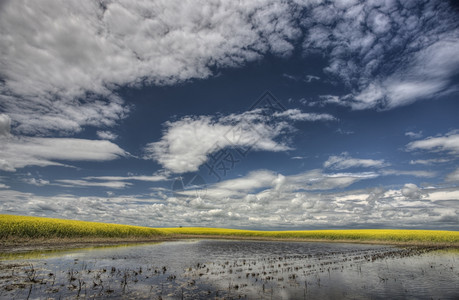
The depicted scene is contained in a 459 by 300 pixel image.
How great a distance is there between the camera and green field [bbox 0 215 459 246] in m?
34.0

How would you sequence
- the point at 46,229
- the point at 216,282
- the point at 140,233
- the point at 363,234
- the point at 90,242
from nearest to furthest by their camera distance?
the point at 216,282
the point at 46,229
the point at 90,242
the point at 140,233
the point at 363,234

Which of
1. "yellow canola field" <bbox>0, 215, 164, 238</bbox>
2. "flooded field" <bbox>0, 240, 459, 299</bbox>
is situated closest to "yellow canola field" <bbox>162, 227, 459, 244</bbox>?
"flooded field" <bbox>0, 240, 459, 299</bbox>

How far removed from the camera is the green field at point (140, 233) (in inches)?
1337

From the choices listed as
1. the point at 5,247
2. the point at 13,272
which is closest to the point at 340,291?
the point at 13,272

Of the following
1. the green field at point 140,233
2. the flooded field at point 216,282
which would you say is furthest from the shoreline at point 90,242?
the flooded field at point 216,282

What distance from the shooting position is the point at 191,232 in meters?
86.6

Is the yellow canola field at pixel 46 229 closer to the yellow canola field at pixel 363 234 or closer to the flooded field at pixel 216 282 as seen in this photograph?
the flooded field at pixel 216 282

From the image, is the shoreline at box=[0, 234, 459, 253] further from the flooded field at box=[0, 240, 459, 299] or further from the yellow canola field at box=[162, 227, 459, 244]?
the flooded field at box=[0, 240, 459, 299]

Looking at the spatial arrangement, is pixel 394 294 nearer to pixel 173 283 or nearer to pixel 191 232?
pixel 173 283

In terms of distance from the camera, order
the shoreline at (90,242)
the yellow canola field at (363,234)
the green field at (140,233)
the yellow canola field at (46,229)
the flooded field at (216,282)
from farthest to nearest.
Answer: the yellow canola field at (363,234) → the green field at (140,233) → the yellow canola field at (46,229) → the shoreline at (90,242) → the flooded field at (216,282)

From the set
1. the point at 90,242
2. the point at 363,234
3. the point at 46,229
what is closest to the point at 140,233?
the point at 90,242

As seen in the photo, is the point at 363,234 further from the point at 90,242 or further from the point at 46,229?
the point at 46,229

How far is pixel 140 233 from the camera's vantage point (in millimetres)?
58031

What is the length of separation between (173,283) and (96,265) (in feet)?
33.4
